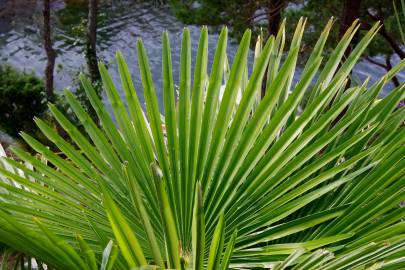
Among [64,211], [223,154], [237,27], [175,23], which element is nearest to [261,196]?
[223,154]

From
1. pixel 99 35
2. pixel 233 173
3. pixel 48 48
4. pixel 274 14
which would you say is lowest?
pixel 99 35

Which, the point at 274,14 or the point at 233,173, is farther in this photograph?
the point at 274,14

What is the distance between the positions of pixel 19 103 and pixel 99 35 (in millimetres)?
8700

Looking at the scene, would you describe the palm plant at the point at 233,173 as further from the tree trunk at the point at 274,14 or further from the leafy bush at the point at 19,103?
the leafy bush at the point at 19,103

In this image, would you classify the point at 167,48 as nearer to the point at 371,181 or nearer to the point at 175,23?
the point at 371,181

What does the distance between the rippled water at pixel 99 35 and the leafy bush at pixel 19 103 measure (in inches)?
172

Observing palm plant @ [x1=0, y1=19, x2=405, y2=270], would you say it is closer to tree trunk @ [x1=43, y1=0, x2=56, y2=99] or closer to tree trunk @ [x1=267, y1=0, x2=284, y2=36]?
tree trunk @ [x1=267, y1=0, x2=284, y2=36]

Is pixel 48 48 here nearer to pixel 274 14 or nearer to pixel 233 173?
pixel 274 14

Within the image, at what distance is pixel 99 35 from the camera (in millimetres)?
16812

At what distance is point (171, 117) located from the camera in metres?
1.27

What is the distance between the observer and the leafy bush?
847 cm

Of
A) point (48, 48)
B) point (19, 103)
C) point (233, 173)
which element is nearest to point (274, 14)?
point (48, 48)

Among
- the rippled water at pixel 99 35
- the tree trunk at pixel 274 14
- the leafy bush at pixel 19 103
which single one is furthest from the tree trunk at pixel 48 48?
the rippled water at pixel 99 35

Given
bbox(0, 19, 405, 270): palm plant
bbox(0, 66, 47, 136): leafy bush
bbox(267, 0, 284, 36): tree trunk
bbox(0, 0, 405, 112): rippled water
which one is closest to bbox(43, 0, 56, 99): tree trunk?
bbox(0, 66, 47, 136): leafy bush
